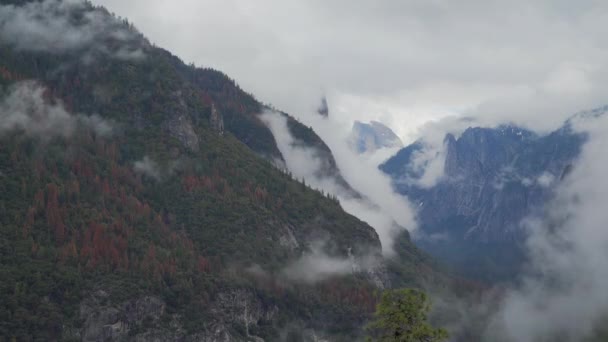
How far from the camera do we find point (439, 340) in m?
85.2

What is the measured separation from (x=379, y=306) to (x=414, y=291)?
4.40 m

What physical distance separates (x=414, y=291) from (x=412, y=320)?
10.8 feet

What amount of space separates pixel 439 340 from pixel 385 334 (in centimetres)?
608

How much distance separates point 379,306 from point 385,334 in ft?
10.6

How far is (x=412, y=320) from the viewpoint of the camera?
3403 inches

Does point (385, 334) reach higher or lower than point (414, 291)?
lower

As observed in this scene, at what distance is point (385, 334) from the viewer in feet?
285

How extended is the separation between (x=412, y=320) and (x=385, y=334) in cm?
347

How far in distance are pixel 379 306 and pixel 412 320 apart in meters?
4.02
